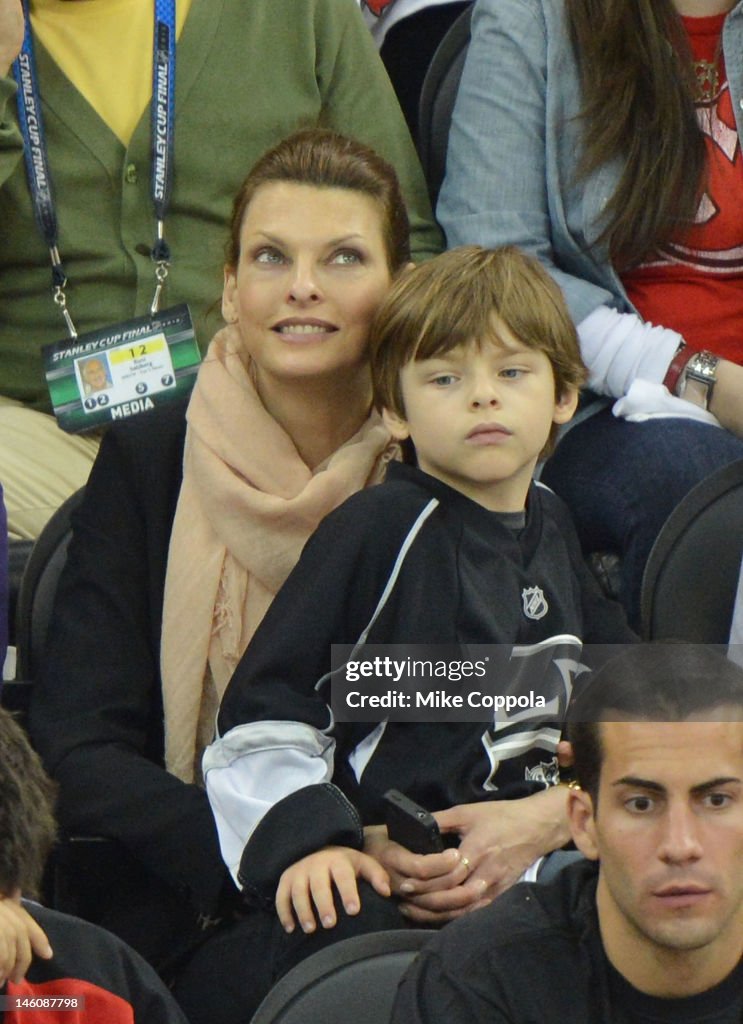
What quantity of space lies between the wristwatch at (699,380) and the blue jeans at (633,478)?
0.22 ft

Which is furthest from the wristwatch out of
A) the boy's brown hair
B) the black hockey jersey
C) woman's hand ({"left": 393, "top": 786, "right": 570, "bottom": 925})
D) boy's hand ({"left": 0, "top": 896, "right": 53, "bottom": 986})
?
boy's hand ({"left": 0, "top": 896, "right": 53, "bottom": 986})

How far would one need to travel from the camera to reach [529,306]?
2.03 metres

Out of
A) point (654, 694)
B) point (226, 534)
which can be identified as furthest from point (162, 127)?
point (654, 694)

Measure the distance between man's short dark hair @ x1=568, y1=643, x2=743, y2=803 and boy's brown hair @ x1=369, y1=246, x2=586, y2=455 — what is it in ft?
1.61

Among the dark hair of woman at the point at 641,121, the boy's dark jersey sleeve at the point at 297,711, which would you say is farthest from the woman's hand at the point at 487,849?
the dark hair of woman at the point at 641,121

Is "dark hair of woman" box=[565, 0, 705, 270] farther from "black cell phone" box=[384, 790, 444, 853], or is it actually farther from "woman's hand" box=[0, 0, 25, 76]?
"black cell phone" box=[384, 790, 444, 853]

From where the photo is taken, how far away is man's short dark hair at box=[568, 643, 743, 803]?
5.17ft

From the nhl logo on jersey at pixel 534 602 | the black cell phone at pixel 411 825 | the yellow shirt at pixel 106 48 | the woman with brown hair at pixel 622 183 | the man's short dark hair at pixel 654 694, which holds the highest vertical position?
the yellow shirt at pixel 106 48

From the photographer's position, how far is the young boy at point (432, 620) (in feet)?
6.05

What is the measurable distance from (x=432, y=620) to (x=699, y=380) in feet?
2.59

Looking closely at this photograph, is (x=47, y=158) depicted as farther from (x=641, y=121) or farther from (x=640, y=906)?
(x=640, y=906)

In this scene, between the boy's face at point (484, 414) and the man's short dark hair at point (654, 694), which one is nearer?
the man's short dark hair at point (654, 694)

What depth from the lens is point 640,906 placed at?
4.96 feet

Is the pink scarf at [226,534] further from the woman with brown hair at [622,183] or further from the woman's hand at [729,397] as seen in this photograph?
the woman's hand at [729,397]
